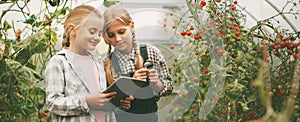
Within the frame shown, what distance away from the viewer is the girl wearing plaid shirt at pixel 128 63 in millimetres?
1505

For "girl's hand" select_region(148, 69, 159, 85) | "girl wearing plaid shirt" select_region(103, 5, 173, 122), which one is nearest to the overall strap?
"girl wearing plaid shirt" select_region(103, 5, 173, 122)

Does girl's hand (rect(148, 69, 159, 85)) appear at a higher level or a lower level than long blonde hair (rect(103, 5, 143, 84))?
lower

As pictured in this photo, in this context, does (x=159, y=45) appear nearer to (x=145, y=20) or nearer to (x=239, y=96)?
(x=145, y=20)

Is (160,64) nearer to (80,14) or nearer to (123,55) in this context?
(123,55)

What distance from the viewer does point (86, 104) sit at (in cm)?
151

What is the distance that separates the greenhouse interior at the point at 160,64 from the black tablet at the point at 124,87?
0.04ft

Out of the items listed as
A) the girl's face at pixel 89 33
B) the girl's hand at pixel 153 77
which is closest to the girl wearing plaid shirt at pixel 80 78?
the girl's face at pixel 89 33

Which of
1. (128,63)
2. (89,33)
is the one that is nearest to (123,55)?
(128,63)

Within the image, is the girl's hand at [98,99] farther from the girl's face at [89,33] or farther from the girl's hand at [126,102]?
the girl's face at [89,33]

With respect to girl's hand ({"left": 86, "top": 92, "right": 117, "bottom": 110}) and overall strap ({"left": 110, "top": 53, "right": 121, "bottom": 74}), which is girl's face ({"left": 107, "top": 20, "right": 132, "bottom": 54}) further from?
girl's hand ({"left": 86, "top": 92, "right": 117, "bottom": 110})

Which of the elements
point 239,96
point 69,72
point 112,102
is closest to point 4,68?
point 69,72

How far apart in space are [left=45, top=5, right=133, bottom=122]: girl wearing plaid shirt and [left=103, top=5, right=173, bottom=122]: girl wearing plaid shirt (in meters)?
0.03

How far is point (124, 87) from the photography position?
1.46m

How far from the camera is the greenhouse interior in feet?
5.02
